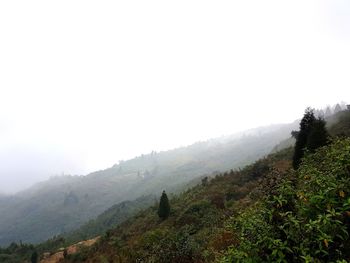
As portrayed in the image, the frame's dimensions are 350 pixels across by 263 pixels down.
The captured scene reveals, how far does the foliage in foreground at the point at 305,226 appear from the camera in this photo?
5.14 meters

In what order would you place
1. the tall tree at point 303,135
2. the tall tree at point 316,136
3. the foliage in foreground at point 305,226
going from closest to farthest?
the foliage in foreground at point 305,226
the tall tree at point 316,136
the tall tree at point 303,135

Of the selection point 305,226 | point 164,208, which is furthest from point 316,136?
point 305,226

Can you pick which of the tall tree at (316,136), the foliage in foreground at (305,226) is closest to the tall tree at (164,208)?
the tall tree at (316,136)

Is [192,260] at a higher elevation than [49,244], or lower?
higher

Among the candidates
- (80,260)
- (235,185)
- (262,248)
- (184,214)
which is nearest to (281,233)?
(262,248)

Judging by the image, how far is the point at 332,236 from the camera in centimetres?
516

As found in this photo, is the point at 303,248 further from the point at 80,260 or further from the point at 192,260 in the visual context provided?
the point at 80,260

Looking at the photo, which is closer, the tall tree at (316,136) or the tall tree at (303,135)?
the tall tree at (316,136)

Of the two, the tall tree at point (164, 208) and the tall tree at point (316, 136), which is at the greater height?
the tall tree at point (316, 136)

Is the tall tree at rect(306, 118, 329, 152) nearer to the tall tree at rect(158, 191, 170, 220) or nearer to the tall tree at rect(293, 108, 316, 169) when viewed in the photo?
the tall tree at rect(293, 108, 316, 169)

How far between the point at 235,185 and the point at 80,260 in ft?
59.4

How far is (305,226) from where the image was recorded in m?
5.43

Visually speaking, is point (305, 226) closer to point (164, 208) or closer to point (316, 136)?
point (316, 136)

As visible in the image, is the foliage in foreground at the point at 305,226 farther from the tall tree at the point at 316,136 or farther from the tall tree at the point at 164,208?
the tall tree at the point at 164,208
